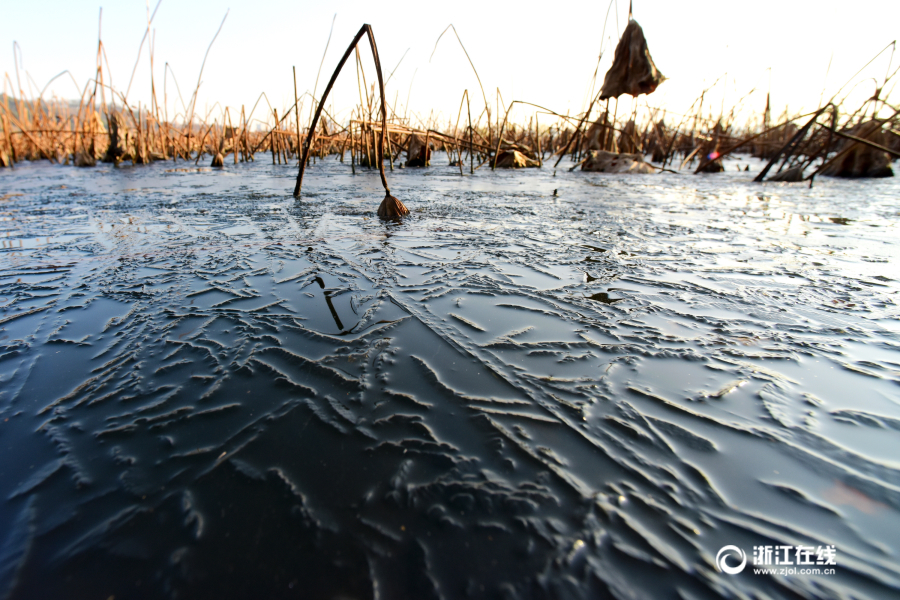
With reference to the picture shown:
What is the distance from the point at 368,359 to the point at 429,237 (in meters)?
1.65

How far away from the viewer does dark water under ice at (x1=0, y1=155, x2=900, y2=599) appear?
697 mm

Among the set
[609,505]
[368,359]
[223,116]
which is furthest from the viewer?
[223,116]

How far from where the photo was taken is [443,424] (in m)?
1.02

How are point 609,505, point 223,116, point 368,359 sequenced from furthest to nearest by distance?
point 223,116 < point 368,359 < point 609,505

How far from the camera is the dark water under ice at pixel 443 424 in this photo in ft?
2.29

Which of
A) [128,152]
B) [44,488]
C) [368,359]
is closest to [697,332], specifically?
[368,359]

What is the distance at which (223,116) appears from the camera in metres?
10.3

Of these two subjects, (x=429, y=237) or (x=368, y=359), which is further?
(x=429, y=237)

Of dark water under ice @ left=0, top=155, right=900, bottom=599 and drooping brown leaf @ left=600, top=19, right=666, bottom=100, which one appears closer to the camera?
dark water under ice @ left=0, top=155, right=900, bottom=599

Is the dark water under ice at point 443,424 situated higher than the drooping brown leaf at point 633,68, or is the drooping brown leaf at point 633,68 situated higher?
the drooping brown leaf at point 633,68

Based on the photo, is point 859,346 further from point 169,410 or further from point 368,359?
point 169,410

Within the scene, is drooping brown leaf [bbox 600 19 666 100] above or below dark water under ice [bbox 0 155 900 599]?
above

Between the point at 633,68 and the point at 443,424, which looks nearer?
the point at 443,424

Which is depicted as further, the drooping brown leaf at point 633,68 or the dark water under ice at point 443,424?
the drooping brown leaf at point 633,68
